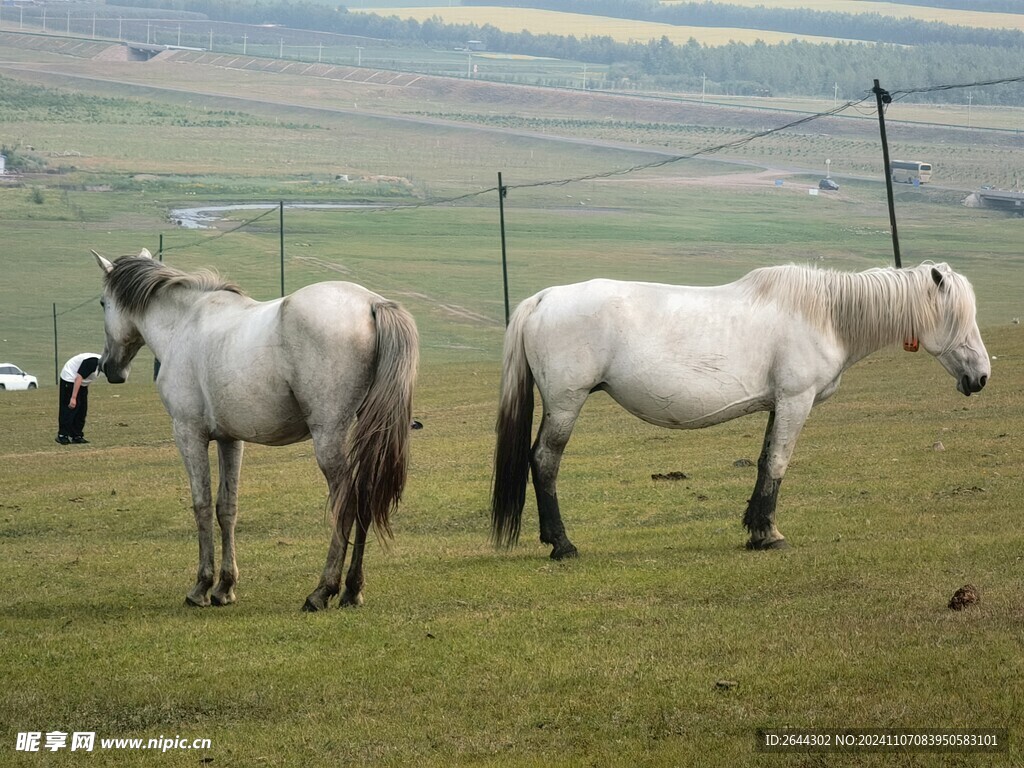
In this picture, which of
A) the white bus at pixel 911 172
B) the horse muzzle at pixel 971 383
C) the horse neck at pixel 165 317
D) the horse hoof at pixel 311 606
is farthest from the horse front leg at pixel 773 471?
the white bus at pixel 911 172

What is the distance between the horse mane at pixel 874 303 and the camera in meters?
10.6

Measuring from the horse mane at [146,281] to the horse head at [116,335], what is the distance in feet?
0.17

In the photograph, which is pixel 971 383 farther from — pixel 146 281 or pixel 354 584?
pixel 146 281

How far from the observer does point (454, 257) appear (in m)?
89.9

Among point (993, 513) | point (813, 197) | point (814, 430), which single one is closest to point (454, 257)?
point (813, 197)

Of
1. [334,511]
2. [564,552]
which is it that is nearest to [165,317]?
[334,511]

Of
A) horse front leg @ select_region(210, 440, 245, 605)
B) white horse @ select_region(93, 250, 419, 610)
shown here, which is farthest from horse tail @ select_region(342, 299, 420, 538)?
horse front leg @ select_region(210, 440, 245, 605)

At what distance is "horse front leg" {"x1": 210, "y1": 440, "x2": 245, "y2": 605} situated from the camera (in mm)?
9703

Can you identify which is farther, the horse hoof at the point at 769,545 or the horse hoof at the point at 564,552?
the horse hoof at the point at 564,552

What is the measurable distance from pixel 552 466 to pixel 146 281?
10.8ft

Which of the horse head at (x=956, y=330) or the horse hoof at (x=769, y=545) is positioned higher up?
the horse head at (x=956, y=330)

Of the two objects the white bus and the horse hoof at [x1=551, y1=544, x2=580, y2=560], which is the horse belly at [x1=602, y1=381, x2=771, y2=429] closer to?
the horse hoof at [x1=551, y1=544, x2=580, y2=560]

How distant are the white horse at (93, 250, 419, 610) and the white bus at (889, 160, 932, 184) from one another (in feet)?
428

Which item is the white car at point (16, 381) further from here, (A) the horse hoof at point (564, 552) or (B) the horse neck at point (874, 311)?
(B) the horse neck at point (874, 311)
